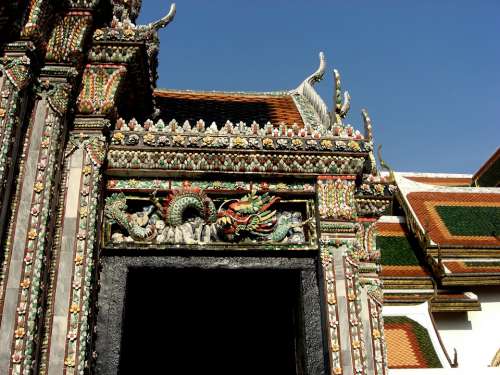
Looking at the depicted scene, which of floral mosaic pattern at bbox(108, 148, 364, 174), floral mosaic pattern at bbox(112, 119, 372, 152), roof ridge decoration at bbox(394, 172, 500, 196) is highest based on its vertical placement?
roof ridge decoration at bbox(394, 172, 500, 196)

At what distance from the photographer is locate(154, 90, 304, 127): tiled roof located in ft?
35.6

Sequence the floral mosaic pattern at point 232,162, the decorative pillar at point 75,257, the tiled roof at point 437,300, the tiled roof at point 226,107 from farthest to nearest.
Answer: the tiled roof at point 437,300 → the tiled roof at point 226,107 → the floral mosaic pattern at point 232,162 → the decorative pillar at point 75,257

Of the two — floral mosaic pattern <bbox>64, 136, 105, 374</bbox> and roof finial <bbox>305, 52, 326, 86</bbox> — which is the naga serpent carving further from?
roof finial <bbox>305, 52, 326, 86</bbox>

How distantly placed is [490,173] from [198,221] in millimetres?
17971

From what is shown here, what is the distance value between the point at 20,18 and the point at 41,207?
7.34ft

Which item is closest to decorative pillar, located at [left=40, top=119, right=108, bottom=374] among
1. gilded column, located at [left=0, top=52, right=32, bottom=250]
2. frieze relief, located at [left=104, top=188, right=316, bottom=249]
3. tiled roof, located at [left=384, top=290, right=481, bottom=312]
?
frieze relief, located at [left=104, top=188, right=316, bottom=249]

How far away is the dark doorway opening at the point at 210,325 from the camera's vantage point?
31.1 ft

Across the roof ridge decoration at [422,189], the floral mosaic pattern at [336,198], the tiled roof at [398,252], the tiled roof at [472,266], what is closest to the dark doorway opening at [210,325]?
the floral mosaic pattern at [336,198]

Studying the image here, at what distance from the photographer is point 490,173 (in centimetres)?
2275

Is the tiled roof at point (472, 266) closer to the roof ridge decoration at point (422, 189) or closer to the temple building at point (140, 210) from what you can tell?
the roof ridge decoration at point (422, 189)

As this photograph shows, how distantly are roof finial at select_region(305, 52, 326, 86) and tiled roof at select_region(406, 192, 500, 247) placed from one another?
17.6 feet

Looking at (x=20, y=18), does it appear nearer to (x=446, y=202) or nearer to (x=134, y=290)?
(x=134, y=290)

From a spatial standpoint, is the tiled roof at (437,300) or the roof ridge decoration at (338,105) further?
the tiled roof at (437,300)

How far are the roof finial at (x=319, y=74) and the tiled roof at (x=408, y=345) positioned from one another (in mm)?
5639
